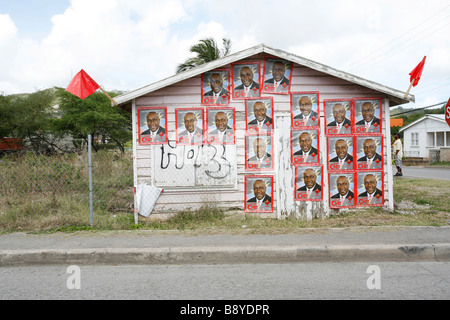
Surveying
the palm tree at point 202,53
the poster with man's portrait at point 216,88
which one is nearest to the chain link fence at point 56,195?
the poster with man's portrait at point 216,88

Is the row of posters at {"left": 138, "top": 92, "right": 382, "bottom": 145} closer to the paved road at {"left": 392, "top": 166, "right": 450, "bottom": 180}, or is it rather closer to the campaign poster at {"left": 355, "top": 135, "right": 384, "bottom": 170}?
the campaign poster at {"left": 355, "top": 135, "right": 384, "bottom": 170}

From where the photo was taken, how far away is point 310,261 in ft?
16.3

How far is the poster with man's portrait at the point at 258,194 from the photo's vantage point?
7094 mm

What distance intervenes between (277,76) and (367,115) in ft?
6.94

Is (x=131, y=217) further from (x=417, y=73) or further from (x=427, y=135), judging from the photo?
(x=427, y=135)

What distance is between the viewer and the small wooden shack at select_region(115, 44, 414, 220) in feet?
23.0

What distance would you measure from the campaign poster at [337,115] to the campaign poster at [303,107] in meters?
0.26

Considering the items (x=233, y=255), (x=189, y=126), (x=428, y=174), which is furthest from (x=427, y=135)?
(x=233, y=255)

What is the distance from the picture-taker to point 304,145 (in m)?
7.14

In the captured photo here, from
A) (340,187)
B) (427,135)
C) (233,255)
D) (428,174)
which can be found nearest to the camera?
(233,255)

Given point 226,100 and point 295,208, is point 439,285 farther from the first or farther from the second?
point 226,100
